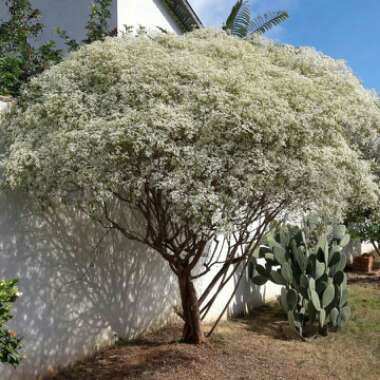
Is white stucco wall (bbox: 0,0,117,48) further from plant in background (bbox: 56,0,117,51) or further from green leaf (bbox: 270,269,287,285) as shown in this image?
green leaf (bbox: 270,269,287,285)

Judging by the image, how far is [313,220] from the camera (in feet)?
20.5

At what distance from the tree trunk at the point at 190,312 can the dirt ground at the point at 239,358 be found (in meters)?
0.14

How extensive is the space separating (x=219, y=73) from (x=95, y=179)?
1.48 meters

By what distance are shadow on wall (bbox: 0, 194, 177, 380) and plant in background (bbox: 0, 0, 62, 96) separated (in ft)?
11.4

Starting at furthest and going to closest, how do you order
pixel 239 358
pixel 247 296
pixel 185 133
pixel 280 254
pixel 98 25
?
pixel 98 25 < pixel 247 296 < pixel 280 254 < pixel 239 358 < pixel 185 133

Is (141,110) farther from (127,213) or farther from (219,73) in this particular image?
(127,213)

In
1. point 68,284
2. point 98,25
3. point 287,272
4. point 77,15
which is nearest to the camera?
point 68,284

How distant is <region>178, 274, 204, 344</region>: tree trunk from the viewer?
6.05 m

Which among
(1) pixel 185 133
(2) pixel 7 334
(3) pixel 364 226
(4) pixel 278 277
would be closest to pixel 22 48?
(4) pixel 278 277

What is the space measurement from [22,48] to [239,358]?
22.0 ft

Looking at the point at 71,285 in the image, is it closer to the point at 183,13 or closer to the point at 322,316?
the point at 322,316

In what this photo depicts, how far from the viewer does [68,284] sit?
563cm

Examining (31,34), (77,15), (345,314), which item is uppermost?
(77,15)

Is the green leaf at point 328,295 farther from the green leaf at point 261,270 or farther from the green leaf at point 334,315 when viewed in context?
the green leaf at point 261,270
